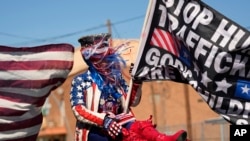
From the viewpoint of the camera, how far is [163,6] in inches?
205

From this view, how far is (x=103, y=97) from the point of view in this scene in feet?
17.2

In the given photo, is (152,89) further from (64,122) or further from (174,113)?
(64,122)

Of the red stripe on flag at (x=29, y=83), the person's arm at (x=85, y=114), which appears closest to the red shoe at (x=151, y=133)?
the person's arm at (x=85, y=114)

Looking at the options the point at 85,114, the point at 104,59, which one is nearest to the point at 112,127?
the point at 85,114

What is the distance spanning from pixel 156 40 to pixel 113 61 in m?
0.42

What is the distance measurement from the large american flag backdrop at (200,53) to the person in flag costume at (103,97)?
0.24 metres

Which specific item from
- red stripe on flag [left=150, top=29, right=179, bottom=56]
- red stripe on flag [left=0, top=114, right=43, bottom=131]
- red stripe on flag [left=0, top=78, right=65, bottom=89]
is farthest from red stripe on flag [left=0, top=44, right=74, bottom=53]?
red stripe on flag [left=150, top=29, right=179, bottom=56]

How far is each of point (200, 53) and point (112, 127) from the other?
0.88 m

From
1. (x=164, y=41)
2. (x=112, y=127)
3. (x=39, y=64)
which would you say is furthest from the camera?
(x=39, y=64)

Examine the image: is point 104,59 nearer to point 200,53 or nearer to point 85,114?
point 85,114

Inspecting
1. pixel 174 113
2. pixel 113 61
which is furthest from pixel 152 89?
pixel 113 61

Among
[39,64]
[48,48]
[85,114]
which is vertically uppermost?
[48,48]

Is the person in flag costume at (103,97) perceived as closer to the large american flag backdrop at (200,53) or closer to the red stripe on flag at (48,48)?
the red stripe on flag at (48,48)

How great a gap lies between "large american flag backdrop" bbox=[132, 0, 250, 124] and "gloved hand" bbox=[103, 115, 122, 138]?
463mm
